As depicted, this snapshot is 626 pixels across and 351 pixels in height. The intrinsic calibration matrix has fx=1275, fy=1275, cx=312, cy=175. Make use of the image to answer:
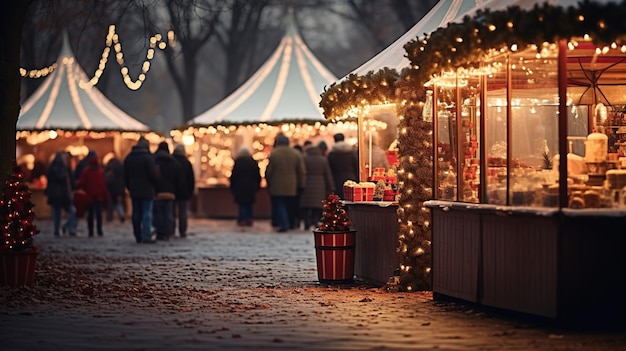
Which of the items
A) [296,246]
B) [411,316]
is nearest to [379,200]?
[411,316]

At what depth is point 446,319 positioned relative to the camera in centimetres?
1209

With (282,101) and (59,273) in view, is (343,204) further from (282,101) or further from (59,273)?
(282,101)

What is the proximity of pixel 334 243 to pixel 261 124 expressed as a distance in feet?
59.2

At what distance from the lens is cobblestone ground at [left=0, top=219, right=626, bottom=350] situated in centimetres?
1054

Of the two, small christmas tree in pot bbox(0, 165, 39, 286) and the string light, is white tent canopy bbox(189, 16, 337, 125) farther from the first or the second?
small christmas tree in pot bbox(0, 165, 39, 286)

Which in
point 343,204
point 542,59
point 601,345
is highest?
point 542,59

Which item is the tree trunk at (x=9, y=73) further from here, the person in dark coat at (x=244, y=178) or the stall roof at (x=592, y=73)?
the person in dark coat at (x=244, y=178)

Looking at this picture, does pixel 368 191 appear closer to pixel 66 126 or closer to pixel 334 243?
pixel 334 243

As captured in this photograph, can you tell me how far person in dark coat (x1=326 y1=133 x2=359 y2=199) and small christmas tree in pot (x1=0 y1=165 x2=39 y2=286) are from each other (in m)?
13.1

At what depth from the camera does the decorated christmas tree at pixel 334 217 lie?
52.6ft

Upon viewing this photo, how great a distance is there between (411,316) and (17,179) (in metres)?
5.53

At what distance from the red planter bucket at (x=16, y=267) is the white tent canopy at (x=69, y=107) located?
2310 centimetres

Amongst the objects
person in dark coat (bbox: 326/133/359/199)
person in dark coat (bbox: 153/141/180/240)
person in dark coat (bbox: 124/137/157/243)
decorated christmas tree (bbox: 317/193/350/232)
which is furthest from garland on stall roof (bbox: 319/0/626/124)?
person in dark coat (bbox: 326/133/359/199)

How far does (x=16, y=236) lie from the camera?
15031 millimetres
